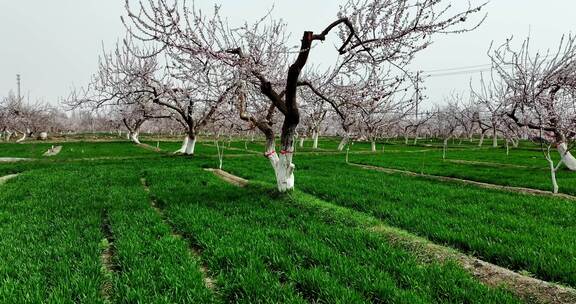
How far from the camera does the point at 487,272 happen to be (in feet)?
15.4

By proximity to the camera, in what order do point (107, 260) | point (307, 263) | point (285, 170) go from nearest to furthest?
1. point (307, 263)
2. point (107, 260)
3. point (285, 170)

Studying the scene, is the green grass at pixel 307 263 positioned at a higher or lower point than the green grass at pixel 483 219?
lower

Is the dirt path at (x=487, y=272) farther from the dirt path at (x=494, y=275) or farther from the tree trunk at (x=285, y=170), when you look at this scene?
the tree trunk at (x=285, y=170)

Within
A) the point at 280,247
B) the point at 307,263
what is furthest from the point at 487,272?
the point at 280,247

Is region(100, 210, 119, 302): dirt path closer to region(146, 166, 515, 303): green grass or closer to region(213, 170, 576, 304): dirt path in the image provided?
region(146, 166, 515, 303): green grass

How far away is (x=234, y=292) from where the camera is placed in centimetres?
411

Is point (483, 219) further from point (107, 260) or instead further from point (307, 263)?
point (107, 260)

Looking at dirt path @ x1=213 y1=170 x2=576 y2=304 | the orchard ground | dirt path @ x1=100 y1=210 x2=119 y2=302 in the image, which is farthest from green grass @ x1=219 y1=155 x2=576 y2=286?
dirt path @ x1=100 y1=210 x2=119 y2=302

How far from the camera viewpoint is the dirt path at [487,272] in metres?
4.03

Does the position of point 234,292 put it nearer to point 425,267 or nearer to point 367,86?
point 425,267

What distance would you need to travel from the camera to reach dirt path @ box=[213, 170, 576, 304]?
4031 millimetres

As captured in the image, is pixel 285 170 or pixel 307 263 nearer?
pixel 307 263

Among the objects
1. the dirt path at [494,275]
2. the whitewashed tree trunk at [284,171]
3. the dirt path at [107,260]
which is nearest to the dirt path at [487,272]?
the dirt path at [494,275]

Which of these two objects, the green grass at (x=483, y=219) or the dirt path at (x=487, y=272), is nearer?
the dirt path at (x=487, y=272)
